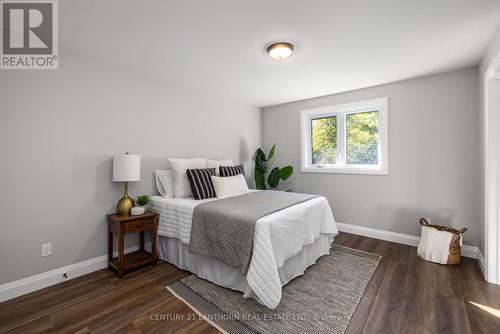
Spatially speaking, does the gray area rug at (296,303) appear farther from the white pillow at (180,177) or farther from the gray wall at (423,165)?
the gray wall at (423,165)

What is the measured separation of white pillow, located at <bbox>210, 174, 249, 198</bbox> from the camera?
9.39 ft

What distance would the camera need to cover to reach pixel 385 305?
1.82 metres

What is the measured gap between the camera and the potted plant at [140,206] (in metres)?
2.42

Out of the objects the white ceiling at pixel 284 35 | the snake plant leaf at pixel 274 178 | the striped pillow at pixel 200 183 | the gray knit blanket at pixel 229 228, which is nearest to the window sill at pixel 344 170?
the snake plant leaf at pixel 274 178

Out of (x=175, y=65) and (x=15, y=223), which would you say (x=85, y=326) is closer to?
(x=15, y=223)

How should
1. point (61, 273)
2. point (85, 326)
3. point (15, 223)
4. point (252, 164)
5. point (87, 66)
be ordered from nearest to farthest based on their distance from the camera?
point (85, 326), point (15, 223), point (61, 273), point (87, 66), point (252, 164)

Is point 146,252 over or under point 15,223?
under

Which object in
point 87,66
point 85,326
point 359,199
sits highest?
point 87,66

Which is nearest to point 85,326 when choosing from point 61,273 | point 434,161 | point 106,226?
point 61,273

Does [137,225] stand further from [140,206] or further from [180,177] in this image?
[180,177]

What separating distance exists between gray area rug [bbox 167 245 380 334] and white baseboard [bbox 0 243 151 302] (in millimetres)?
979

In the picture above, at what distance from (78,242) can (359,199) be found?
3.73 meters

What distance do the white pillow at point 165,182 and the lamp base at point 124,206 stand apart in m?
0.47

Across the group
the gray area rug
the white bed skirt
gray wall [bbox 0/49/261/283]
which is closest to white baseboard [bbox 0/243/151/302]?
gray wall [bbox 0/49/261/283]
